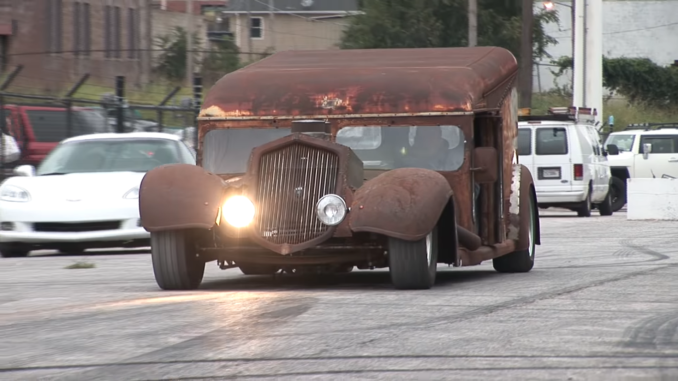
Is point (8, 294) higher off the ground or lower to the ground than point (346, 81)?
lower

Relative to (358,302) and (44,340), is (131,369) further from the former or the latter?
(358,302)

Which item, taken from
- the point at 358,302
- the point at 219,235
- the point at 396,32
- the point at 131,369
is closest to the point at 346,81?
the point at 219,235

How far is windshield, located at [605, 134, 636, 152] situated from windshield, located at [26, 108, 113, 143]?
14187mm

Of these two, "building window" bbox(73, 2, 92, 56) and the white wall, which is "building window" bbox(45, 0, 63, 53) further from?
the white wall

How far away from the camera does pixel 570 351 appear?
22.7 feet

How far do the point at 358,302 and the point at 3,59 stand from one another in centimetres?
4207

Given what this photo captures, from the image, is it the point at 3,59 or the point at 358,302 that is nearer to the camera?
the point at 358,302

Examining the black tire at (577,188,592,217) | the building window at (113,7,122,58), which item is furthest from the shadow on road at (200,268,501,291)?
the building window at (113,7,122,58)

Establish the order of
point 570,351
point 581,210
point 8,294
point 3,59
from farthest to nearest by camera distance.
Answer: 1. point 3,59
2. point 581,210
3. point 8,294
4. point 570,351

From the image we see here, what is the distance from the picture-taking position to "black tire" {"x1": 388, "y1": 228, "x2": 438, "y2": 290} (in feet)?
32.2

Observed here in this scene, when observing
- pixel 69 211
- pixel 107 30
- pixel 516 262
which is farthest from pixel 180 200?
pixel 107 30

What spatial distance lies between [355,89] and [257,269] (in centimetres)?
173

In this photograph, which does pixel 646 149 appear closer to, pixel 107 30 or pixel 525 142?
pixel 525 142

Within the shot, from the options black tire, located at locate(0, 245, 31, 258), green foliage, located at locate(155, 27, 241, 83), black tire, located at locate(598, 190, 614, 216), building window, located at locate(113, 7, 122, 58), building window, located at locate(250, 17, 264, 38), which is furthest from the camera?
building window, located at locate(250, 17, 264, 38)
